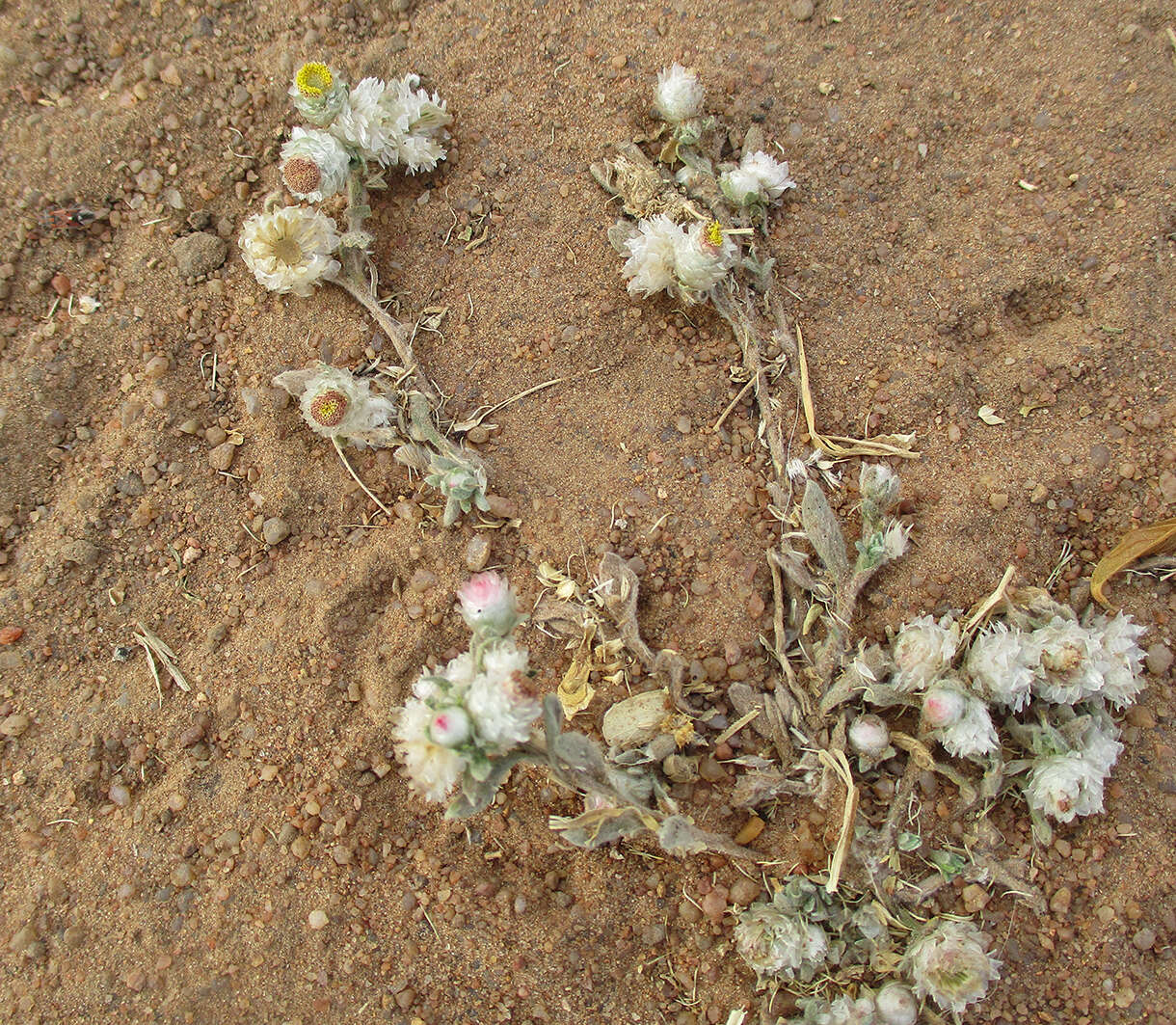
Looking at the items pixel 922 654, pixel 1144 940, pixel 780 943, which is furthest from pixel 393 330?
pixel 1144 940

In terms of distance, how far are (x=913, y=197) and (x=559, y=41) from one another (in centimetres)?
123

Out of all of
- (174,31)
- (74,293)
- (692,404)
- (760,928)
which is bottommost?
(760,928)

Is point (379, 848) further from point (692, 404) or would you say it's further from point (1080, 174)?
point (1080, 174)

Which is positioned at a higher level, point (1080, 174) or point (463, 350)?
point (463, 350)

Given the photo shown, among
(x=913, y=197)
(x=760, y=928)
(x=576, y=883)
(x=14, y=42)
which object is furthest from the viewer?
(x=14, y=42)

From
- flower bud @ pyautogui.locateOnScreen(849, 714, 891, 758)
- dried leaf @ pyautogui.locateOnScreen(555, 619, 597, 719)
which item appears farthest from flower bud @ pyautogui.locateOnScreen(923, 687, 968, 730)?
dried leaf @ pyautogui.locateOnScreen(555, 619, 597, 719)

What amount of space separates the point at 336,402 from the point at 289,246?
0.53 meters

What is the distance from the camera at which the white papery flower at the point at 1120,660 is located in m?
2.03

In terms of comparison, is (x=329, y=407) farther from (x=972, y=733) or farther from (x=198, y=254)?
(x=972, y=733)

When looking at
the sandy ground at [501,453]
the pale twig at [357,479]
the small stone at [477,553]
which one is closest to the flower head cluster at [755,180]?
the sandy ground at [501,453]

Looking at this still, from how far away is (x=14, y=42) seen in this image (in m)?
2.79

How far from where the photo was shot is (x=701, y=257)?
2285 millimetres

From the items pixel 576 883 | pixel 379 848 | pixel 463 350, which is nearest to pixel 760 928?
pixel 576 883

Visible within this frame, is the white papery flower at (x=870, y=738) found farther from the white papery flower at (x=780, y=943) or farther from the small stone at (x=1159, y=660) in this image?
the small stone at (x=1159, y=660)
